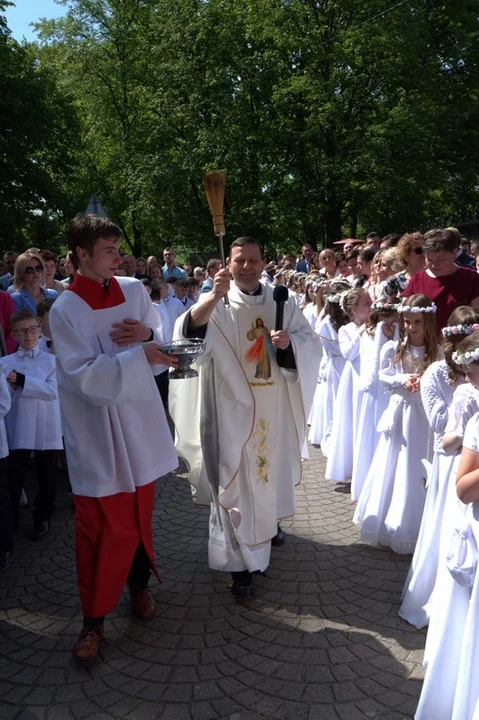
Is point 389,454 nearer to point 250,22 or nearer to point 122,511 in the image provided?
point 122,511

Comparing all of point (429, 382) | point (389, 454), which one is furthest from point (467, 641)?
point (389, 454)

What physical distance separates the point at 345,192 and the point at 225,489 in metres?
20.6

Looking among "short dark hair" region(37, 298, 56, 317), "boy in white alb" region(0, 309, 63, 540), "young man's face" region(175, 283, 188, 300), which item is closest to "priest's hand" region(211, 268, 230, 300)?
"boy in white alb" region(0, 309, 63, 540)

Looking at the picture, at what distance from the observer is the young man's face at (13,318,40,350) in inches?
220

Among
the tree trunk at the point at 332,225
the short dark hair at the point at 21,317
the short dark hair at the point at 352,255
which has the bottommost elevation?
the short dark hair at the point at 21,317

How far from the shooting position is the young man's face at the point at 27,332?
5.59 metres

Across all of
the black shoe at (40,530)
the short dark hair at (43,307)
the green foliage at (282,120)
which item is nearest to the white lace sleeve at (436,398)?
the black shoe at (40,530)

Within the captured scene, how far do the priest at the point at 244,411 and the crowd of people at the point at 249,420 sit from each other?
0.04ft

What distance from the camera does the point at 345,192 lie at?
916 inches

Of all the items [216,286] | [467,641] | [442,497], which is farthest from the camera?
[216,286]

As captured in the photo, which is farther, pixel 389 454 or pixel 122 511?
pixel 389 454

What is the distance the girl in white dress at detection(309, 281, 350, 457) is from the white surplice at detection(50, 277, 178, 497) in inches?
142

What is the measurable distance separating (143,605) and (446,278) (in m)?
3.25

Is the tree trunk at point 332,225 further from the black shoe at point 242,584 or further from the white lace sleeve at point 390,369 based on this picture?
the black shoe at point 242,584
